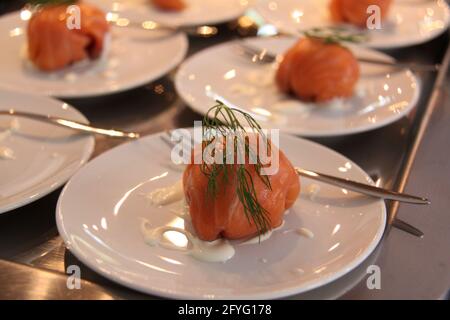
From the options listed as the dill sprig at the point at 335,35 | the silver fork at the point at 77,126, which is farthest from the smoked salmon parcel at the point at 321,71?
the silver fork at the point at 77,126

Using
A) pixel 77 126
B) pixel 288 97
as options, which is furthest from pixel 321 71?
pixel 77 126

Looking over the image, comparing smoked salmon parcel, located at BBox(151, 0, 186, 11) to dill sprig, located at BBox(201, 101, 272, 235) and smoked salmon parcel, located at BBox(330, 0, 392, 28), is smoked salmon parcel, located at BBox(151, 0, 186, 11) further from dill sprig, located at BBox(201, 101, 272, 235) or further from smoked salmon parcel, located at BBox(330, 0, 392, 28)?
dill sprig, located at BBox(201, 101, 272, 235)

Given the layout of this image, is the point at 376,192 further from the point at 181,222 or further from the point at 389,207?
the point at 181,222

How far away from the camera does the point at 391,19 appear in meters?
1.58

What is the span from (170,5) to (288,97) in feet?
1.72

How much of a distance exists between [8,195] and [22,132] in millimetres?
193

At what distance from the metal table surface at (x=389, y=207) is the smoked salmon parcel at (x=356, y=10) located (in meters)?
0.25

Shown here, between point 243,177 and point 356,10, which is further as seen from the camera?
point 356,10

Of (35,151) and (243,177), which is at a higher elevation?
(243,177)

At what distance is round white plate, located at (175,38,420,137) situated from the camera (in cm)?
114

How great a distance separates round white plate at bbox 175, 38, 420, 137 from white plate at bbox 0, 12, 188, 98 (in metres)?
0.08

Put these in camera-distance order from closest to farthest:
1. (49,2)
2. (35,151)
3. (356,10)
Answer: (35,151) < (49,2) < (356,10)

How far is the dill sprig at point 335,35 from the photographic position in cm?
124

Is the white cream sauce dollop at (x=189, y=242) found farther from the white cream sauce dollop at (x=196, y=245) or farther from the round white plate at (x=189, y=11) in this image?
the round white plate at (x=189, y=11)
